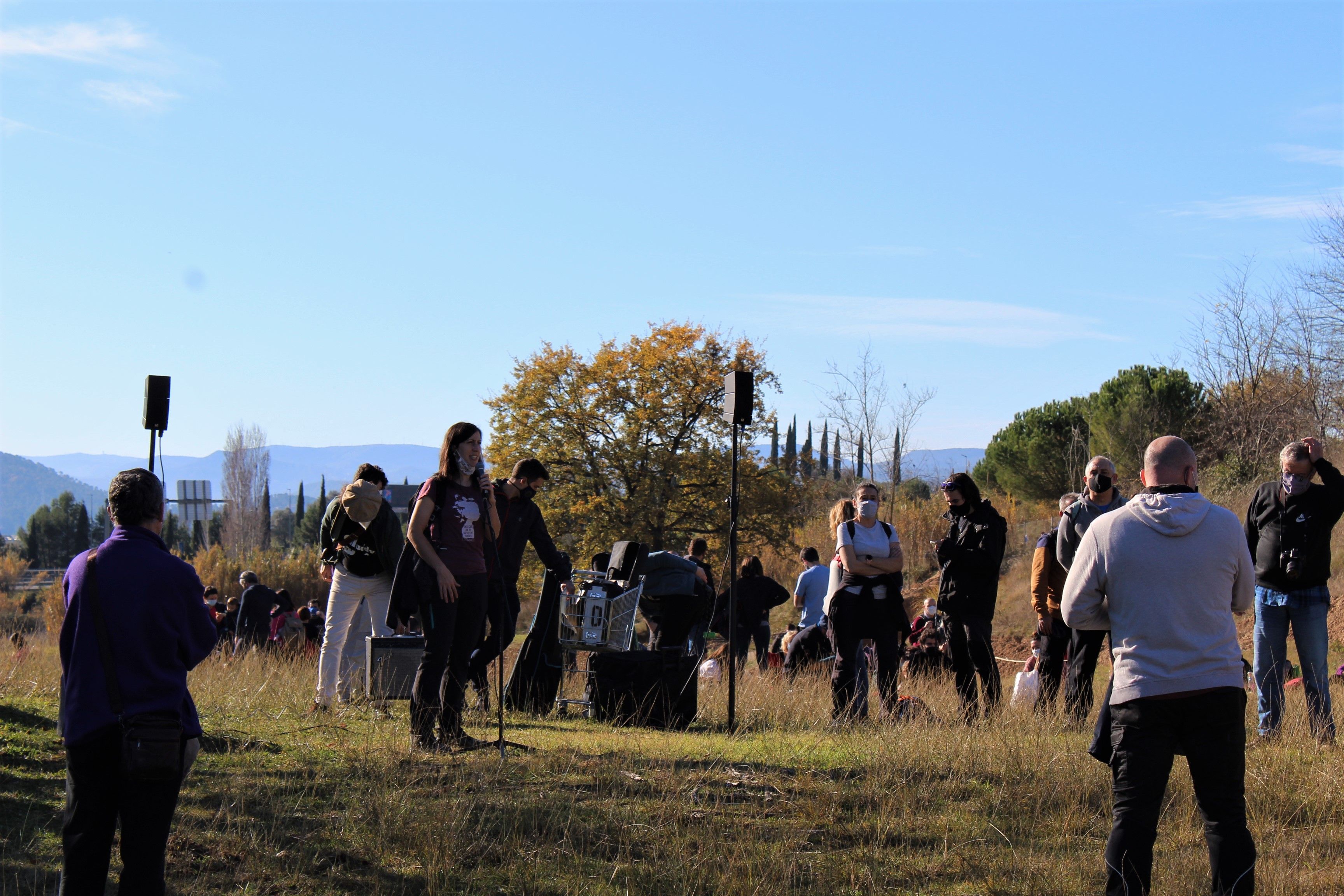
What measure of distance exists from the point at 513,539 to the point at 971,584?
140 inches

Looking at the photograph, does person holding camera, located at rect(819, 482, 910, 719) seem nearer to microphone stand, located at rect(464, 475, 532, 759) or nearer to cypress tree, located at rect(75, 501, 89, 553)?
microphone stand, located at rect(464, 475, 532, 759)

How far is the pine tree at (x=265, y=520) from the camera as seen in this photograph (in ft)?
299

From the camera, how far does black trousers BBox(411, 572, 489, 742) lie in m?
6.71

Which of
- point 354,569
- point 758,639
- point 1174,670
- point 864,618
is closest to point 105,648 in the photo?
point 1174,670

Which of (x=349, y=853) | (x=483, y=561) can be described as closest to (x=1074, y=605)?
(x=349, y=853)

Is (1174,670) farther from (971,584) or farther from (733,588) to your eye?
(971,584)

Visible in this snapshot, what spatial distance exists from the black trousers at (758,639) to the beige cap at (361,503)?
5.77 metres

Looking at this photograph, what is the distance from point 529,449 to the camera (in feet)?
133

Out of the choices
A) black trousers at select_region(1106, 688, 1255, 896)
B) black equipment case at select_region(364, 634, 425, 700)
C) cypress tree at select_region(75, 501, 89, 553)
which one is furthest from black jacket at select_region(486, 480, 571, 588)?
cypress tree at select_region(75, 501, 89, 553)

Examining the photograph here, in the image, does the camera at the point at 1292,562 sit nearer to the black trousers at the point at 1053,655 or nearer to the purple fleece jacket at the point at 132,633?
the black trousers at the point at 1053,655

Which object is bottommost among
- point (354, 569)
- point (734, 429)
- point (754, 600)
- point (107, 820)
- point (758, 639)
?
point (758, 639)

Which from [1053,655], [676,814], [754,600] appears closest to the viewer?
[676,814]

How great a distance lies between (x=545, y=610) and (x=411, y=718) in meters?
2.33

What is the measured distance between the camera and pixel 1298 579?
7.25m
